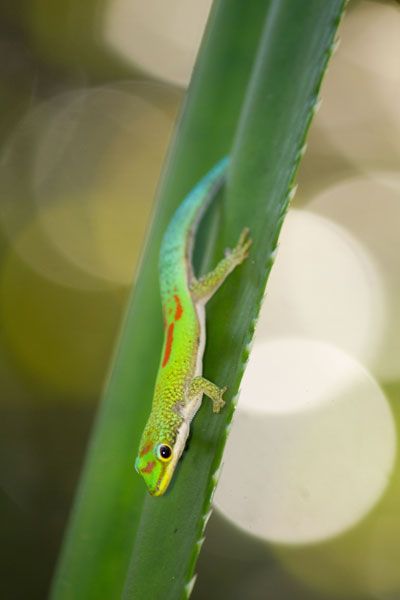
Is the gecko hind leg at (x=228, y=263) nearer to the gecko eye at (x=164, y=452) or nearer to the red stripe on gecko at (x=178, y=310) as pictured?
the gecko eye at (x=164, y=452)

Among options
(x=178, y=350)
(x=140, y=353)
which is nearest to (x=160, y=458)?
(x=178, y=350)

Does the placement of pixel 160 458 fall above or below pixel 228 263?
below

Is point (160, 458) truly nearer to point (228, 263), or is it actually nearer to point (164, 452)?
point (164, 452)

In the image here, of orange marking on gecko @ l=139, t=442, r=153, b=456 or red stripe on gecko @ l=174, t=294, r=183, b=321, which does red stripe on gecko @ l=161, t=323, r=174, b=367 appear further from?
orange marking on gecko @ l=139, t=442, r=153, b=456

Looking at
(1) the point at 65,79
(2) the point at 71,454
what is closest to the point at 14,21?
(1) the point at 65,79

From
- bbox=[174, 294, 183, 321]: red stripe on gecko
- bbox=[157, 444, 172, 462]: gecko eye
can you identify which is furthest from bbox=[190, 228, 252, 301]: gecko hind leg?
bbox=[174, 294, 183, 321]: red stripe on gecko
